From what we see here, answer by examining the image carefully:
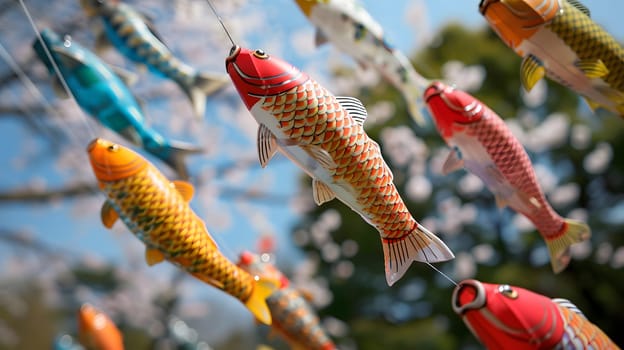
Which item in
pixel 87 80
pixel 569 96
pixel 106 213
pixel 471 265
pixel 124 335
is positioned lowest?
pixel 124 335

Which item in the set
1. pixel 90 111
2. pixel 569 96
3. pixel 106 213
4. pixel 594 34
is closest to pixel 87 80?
pixel 90 111

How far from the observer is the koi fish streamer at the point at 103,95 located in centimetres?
150

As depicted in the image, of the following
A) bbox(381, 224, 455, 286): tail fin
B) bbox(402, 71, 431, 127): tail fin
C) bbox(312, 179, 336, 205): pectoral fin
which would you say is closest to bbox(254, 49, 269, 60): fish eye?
bbox(312, 179, 336, 205): pectoral fin

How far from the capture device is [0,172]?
5.03m

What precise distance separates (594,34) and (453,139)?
0.42 meters

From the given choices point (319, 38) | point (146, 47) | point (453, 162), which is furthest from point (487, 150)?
point (146, 47)

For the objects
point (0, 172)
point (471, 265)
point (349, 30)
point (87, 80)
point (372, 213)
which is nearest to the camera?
point (372, 213)

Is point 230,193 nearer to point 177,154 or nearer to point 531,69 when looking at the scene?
point 177,154

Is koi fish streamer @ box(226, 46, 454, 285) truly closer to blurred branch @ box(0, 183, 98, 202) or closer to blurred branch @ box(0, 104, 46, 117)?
blurred branch @ box(0, 104, 46, 117)

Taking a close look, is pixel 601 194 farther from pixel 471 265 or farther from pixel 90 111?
pixel 90 111

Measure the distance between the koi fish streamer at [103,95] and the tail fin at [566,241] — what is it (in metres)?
1.04

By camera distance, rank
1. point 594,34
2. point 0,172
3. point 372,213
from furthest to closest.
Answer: point 0,172 → point 594,34 → point 372,213

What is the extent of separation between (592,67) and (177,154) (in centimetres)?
113

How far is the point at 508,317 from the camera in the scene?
971mm
